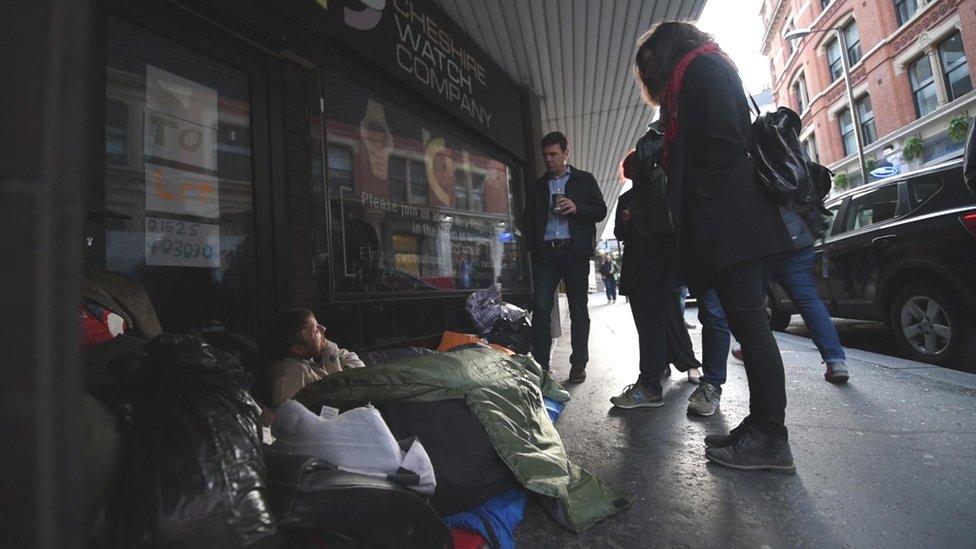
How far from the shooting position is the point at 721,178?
5.94ft

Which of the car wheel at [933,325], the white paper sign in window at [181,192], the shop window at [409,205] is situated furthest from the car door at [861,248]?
the white paper sign in window at [181,192]

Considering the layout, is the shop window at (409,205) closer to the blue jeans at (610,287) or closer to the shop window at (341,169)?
the shop window at (341,169)

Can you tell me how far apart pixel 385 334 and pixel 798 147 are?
287 centimetres

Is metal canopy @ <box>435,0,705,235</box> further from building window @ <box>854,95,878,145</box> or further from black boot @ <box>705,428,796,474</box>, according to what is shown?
building window @ <box>854,95,878,145</box>

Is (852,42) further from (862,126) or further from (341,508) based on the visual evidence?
(341,508)

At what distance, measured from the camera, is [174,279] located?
2.42m

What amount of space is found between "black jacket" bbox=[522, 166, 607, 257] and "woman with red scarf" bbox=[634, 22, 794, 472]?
4.95 ft

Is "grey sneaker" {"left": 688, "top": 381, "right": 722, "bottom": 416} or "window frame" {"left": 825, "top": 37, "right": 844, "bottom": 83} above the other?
"window frame" {"left": 825, "top": 37, "right": 844, "bottom": 83}

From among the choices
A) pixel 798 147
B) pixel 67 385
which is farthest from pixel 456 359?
pixel 798 147

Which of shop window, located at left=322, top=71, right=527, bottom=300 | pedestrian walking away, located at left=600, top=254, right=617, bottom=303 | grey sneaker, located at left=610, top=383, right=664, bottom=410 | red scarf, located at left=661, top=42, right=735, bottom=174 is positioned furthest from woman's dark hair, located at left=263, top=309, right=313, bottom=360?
pedestrian walking away, located at left=600, top=254, right=617, bottom=303

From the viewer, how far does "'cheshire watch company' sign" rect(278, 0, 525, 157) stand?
342 cm

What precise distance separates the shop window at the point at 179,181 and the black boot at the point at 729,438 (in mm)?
2459

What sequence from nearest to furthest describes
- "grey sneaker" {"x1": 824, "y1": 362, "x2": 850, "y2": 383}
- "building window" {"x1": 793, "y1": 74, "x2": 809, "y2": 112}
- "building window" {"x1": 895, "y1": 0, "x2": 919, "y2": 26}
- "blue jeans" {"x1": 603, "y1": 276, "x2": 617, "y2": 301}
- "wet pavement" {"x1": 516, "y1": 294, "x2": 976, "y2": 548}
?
"wet pavement" {"x1": 516, "y1": 294, "x2": 976, "y2": 548} < "grey sneaker" {"x1": 824, "y1": 362, "x2": 850, "y2": 383} < "building window" {"x1": 895, "y1": 0, "x2": 919, "y2": 26} < "blue jeans" {"x1": 603, "y1": 276, "x2": 617, "y2": 301} < "building window" {"x1": 793, "y1": 74, "x2": 809, "y2": 112}

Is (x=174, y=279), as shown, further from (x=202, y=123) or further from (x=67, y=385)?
(x=67, y=385)
